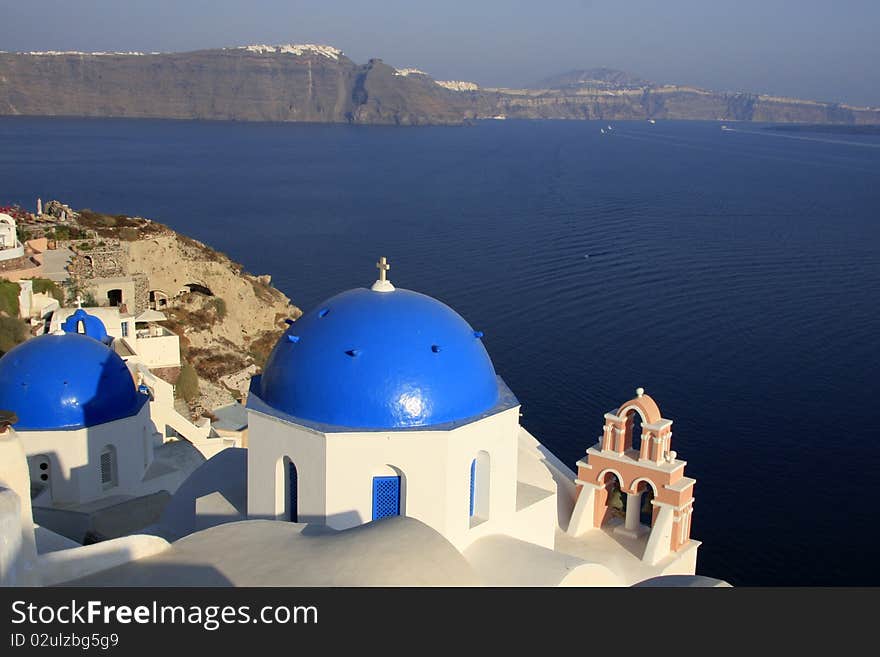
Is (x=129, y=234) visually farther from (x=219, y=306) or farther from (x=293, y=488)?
(x=293, y=488)

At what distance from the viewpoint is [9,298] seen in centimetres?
2156

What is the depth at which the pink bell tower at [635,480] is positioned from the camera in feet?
39.5

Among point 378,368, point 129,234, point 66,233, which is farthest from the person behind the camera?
point 129,234

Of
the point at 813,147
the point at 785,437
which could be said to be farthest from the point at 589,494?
the point at 813,147

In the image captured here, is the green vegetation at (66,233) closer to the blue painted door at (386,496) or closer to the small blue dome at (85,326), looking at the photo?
the small blue dome at (85,326)

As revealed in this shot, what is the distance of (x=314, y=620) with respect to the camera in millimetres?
5090

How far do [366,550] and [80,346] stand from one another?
7.47 metres

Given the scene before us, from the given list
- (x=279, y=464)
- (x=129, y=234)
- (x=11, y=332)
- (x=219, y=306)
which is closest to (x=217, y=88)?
(x=129, y=234)

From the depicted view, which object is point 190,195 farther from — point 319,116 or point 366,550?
Answer: point 319,116

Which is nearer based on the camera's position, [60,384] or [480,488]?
[480,488]

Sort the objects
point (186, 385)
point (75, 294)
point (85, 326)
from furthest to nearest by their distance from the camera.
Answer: point (75, 294), point (186, 385), point (85, 326)

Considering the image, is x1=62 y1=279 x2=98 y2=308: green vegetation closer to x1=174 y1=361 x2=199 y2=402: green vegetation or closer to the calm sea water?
x1=174 y1=361 x2=199 y2=402: green vegetation

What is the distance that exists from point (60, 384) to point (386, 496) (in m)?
5.44

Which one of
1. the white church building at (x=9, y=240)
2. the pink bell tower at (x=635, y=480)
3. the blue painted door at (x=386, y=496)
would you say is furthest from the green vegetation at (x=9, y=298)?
the blue painted door at (x=386, y=496)
